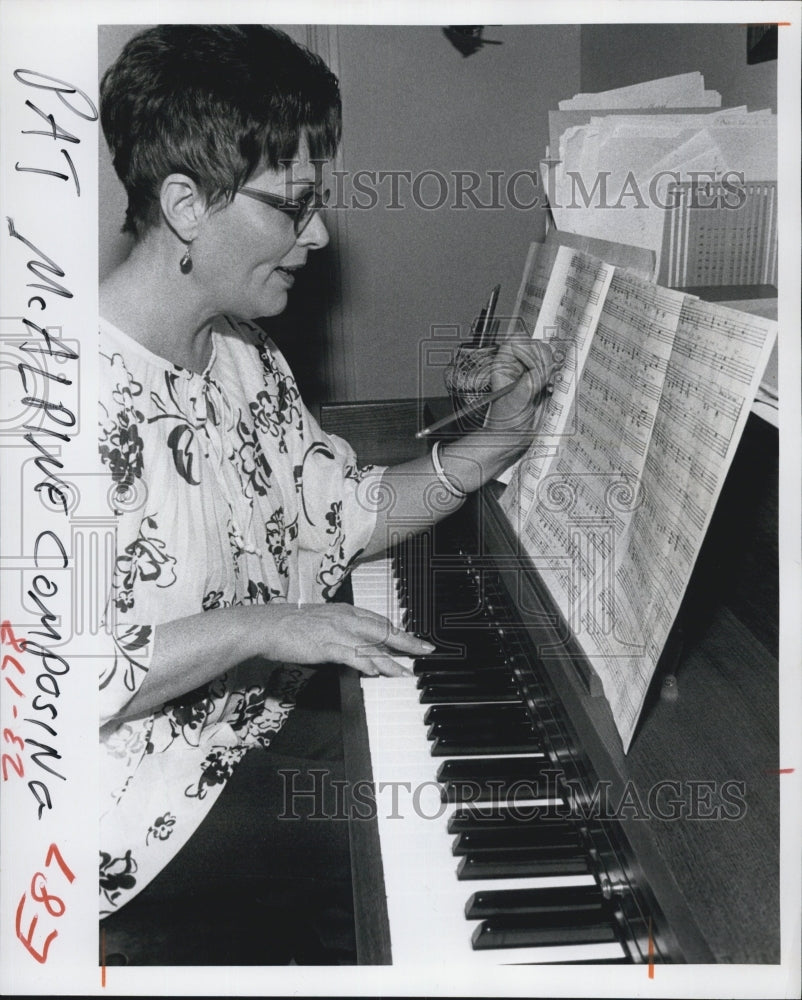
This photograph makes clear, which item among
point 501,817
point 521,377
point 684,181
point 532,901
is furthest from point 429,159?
point 532,901

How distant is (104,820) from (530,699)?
50 centimetres

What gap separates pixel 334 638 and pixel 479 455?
388 mm

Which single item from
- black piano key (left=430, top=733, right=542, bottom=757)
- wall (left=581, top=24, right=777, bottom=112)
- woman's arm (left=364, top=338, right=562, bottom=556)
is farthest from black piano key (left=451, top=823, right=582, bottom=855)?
wall (left=581, top=24, right=777, bottom=112)

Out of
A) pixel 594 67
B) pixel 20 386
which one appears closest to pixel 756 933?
pixel 20 386

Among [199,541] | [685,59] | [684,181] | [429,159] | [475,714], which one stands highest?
[429,159]

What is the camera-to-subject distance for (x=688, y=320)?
0.87 metres

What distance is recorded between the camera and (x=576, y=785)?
0.91 meters

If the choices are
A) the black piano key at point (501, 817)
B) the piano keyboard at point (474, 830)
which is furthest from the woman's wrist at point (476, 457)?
the black piano key at point (501, 817)

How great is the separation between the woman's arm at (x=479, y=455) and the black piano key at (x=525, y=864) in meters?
0.57

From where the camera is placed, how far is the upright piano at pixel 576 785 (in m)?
0.79

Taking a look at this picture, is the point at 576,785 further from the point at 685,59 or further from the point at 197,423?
the point at 685,59

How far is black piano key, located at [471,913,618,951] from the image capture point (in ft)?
2.65

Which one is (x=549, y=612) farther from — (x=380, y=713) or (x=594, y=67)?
(x=594, y=67)

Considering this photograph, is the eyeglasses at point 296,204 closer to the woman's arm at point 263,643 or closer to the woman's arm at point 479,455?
the woman's arm at point 479,455
